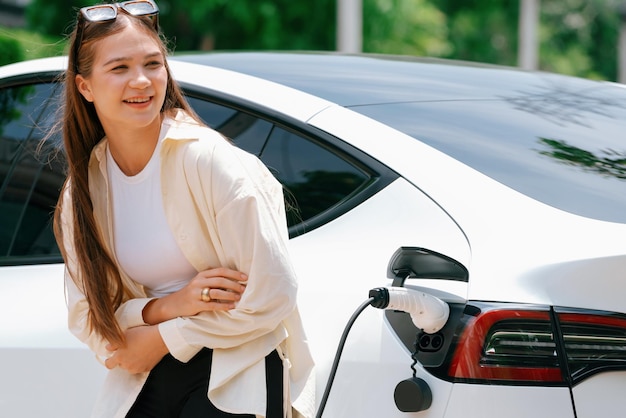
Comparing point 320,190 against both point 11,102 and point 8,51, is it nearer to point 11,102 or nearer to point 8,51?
point 11,102

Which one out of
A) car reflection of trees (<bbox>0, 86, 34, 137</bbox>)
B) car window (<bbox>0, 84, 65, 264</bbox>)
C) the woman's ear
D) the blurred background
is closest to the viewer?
the woman's ear

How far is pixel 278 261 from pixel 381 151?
1.24 feet

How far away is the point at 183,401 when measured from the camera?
85.7 inches

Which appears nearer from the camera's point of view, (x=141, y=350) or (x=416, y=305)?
(x=416, y=305)

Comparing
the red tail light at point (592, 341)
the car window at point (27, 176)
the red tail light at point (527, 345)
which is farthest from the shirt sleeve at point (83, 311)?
the red tail light at point (592, 341)

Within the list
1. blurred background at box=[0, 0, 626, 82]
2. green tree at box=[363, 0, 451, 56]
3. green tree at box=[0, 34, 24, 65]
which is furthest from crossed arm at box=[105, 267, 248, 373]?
green tree at box=[363, 0, 451, 56]

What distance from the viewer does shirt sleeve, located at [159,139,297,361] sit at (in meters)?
2.03

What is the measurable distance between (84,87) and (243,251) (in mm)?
568

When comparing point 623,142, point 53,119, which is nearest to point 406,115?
point 623,142

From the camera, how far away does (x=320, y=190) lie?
240 centimetres

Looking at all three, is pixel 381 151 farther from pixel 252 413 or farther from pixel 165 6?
pixel 165 6

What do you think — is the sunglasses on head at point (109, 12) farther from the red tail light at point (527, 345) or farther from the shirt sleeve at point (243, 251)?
the red tail light at point (527, 345)

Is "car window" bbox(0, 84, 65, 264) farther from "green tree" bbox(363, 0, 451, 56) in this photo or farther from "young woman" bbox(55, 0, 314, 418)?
"green tree" bbox(363, 0, 451, 56)

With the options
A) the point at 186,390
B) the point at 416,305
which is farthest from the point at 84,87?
the point at 416,305
